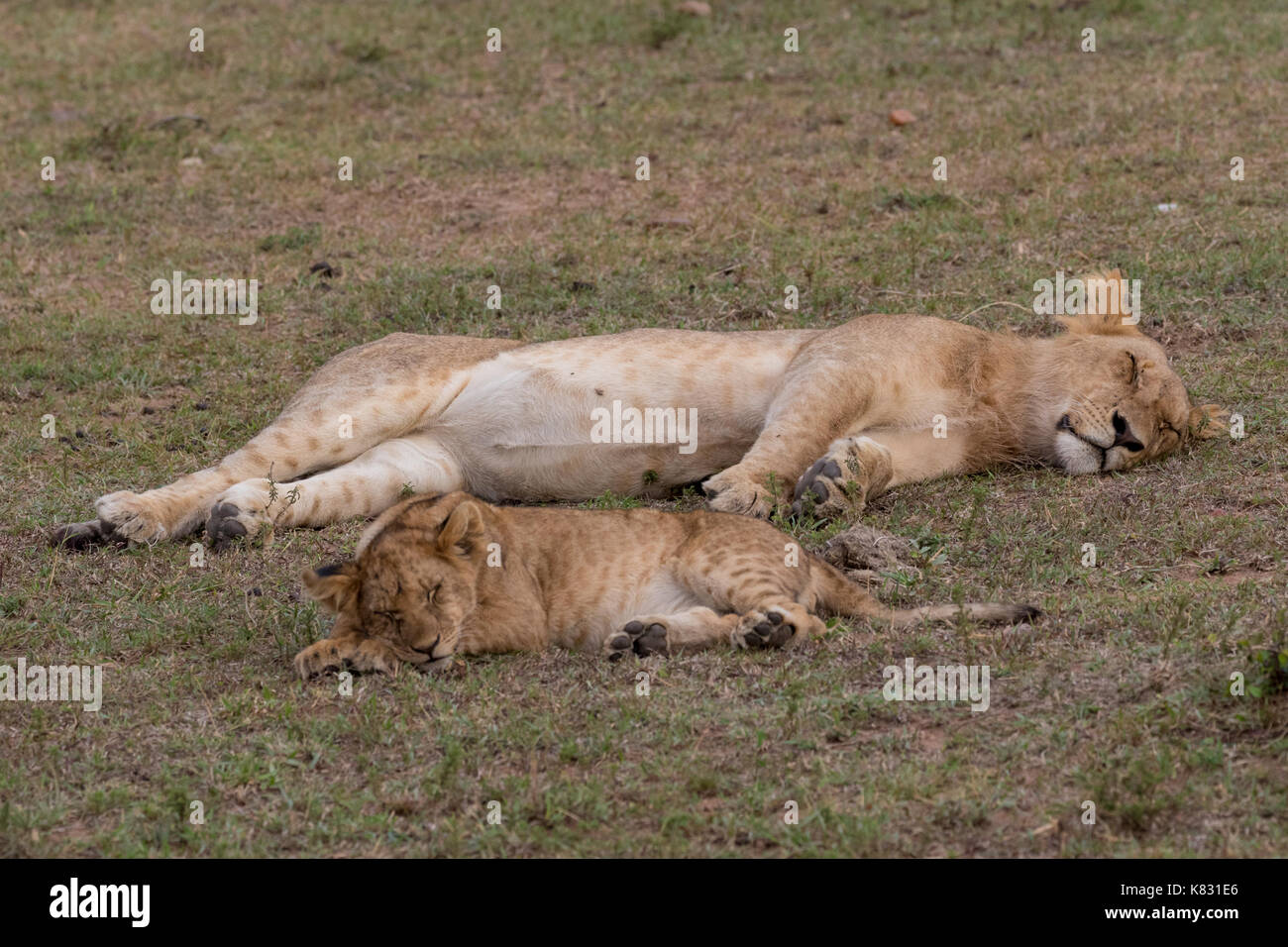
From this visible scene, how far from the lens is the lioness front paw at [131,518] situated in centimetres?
682

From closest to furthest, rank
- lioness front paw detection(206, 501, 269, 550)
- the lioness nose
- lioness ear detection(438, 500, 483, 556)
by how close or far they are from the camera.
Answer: lioness ear detection(438, 500, 483, 556) < lioness front paw detection(206, 501, 269, 550) < the lioness nose

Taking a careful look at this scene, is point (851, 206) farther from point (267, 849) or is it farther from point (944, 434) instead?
point (267, 849)

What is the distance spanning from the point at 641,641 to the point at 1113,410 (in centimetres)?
293

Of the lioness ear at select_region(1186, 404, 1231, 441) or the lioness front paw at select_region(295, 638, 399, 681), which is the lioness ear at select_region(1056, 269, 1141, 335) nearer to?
the lioness ear at select_region(1186, 404, 1231, 441)

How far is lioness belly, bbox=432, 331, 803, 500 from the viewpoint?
298 inches

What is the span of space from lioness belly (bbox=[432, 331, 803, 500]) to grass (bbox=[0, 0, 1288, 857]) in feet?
2.99

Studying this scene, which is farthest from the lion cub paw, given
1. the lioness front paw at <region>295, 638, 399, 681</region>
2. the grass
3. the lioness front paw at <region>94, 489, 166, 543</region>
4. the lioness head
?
the lioness head

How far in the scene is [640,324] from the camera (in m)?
9.38

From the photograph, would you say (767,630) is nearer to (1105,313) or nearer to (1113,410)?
(1113,410)

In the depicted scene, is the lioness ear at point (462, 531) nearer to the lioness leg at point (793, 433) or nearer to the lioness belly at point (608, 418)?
the lioness leg at point (793, 433)

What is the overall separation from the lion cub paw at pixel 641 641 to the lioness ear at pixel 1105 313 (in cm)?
344

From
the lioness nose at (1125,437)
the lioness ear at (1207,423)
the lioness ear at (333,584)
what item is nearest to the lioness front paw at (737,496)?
the lioness nose at (1125,437)

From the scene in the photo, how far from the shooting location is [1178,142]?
11.3 meters

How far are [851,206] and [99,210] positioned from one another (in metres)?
5.03
